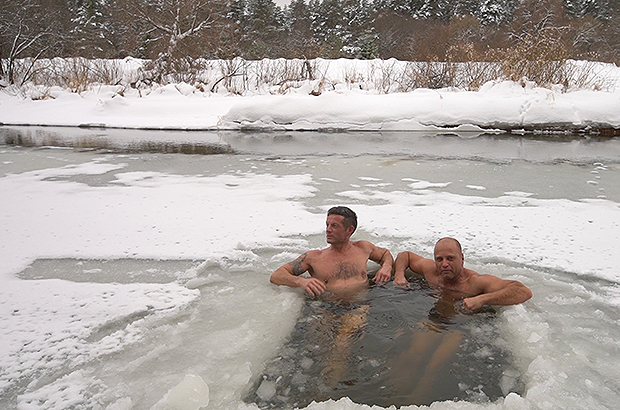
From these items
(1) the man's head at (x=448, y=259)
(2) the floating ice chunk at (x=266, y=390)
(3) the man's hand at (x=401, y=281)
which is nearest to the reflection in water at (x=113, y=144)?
(3) the man's hand at (x=401, y=281)

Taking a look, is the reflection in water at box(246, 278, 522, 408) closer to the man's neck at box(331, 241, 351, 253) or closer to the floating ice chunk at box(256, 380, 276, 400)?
the floating ice chunk at box(256, 380, 276, 400)

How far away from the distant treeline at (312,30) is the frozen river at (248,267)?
8252 millimetres

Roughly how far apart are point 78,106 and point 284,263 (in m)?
12.3

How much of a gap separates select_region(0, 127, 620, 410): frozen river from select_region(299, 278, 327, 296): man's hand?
3.3 inches

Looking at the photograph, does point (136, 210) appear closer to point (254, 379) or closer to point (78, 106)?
point (254, 379)

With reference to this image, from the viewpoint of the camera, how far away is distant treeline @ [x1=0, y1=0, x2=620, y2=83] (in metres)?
17.3

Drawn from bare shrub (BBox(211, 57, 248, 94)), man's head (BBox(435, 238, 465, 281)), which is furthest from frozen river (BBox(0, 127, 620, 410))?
bare shrub (BBox(211, 57, 248, 94))

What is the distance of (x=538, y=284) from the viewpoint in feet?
8.93

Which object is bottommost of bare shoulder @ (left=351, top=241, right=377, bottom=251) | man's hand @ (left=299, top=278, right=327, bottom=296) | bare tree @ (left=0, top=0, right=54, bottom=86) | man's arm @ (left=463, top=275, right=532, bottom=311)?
man's hand @ (left=299, top=278, right=327, bottom=296)

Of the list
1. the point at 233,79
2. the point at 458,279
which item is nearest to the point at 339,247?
the point at 458,279

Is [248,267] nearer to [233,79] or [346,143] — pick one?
[346,143]

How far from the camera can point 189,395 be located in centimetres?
169

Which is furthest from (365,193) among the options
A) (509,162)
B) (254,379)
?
(254,379)

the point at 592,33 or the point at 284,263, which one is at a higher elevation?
the point at 592,33
